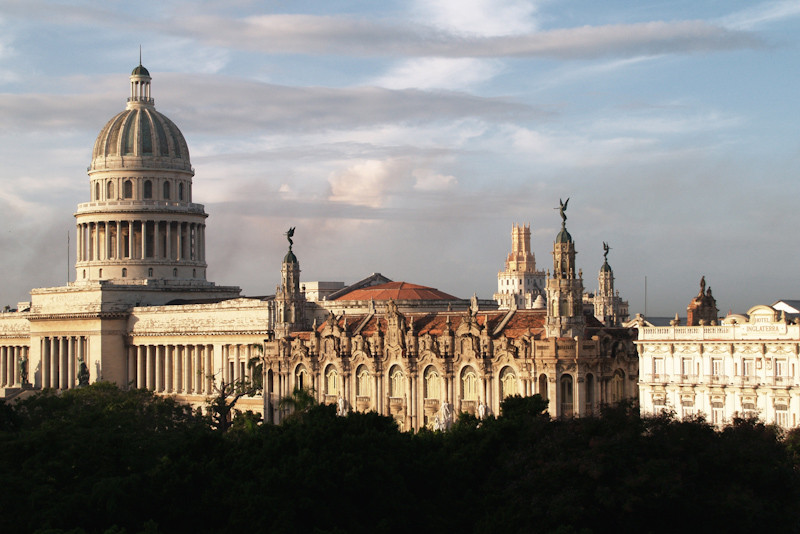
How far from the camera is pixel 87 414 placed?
101688 millimetres

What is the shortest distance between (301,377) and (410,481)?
210 feet

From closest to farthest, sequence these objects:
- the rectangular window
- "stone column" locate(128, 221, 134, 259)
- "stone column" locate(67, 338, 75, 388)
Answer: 1. the rectangular window
2. "stone column" locate(67, 338, 75, 388)
3. "stone column" locate(128, 221, 134, 259)

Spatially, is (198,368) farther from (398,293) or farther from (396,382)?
(396,382)

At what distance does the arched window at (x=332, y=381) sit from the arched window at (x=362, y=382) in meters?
2.98

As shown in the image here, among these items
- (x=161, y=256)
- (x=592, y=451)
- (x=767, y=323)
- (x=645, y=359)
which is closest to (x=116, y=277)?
(x=161, y=256)

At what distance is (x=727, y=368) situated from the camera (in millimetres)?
106625

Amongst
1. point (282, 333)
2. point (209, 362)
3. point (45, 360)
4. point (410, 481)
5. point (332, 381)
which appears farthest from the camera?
point (45, 360)

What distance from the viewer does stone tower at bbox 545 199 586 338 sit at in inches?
4705

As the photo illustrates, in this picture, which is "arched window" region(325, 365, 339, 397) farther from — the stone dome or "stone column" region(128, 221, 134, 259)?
the stone dome

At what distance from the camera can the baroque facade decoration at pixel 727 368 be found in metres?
102

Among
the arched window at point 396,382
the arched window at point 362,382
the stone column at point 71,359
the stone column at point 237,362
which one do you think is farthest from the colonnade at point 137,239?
the arched window at point 396,382

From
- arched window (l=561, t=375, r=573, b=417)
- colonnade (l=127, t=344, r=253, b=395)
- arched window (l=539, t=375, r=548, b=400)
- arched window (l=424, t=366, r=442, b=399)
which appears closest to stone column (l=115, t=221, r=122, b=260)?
colonnade (l=127, t=344, r=253, b=395)

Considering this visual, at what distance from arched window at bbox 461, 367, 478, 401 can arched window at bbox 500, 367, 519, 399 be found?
2.92m

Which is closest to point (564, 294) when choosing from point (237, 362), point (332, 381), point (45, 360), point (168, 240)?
point (332, 381)
